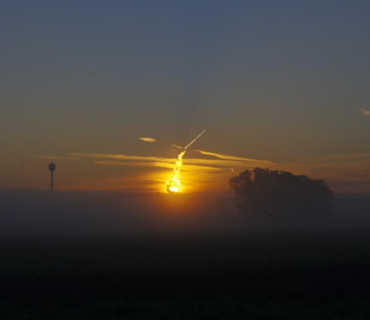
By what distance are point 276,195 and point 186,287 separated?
10120cm

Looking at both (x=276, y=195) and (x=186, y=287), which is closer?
(x=186, y=287)

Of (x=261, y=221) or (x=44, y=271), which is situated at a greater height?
(x=261, y=221)

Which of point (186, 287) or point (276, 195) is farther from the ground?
point (276, 195)

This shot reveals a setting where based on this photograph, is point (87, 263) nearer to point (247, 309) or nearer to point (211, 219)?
point (247, 309)

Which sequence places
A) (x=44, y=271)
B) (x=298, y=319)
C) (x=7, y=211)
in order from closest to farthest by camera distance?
(x=298, y=319) < (x=44, y=271) < (x=7, y=211)

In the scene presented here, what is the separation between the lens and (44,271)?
31125 millimetres

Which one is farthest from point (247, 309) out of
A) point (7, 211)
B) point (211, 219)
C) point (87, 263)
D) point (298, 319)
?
point (7, 211)

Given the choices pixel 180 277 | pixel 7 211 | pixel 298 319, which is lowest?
pixel 298 319

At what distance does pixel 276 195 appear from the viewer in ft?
408

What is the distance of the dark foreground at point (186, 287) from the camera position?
1923 cm

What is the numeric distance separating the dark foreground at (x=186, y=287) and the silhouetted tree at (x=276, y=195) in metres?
85.0

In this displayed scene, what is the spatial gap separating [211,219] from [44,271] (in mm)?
122969

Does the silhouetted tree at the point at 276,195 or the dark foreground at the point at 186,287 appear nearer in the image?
the dark foreground at the point at 186,287

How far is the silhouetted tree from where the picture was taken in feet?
409
